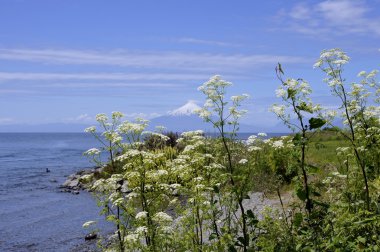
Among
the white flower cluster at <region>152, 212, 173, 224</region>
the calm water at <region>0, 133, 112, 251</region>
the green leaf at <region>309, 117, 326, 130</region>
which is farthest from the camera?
the calm water at <region>0, 133, 112, 251</region>

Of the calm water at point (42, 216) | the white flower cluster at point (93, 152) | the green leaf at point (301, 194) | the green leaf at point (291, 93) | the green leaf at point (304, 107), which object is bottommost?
the calm water at point (42, 216)

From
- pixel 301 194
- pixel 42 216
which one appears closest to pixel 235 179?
pixel 301 194

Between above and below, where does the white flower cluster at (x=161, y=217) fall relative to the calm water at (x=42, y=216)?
above

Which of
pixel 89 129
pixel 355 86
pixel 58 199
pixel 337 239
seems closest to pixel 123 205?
pixel 89 129

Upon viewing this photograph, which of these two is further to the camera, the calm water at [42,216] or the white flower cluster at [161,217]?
the calm water at [42,216]

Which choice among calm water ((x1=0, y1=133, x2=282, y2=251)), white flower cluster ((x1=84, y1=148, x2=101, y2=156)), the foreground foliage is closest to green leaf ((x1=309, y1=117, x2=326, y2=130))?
the foreground foliage

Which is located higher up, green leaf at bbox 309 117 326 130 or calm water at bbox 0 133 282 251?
green leaf at bbox 309 117 326 130

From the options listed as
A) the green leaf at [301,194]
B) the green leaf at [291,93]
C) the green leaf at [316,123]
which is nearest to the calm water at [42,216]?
the green leaf at [301,194]

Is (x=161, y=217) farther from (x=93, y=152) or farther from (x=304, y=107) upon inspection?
(x=304, y=107)

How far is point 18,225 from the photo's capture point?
1838cm

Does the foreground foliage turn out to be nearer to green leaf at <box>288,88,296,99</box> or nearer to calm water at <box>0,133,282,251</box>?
green leaf at <box>288,88,296,99</box>

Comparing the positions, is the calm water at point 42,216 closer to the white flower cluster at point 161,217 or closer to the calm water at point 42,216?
the calm water at point 42,216

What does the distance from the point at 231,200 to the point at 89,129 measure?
8.13 feet

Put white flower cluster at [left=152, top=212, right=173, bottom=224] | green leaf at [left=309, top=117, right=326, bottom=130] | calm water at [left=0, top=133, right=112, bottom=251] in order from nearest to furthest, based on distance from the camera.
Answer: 1. green leaf at [left=309, top=117, right=326, bottom=130]
2. white flower cluster at [left=152, top=212, right=173, bottom=224]
3. calm water at [left=0, top=133, right=112, bottom=251]
